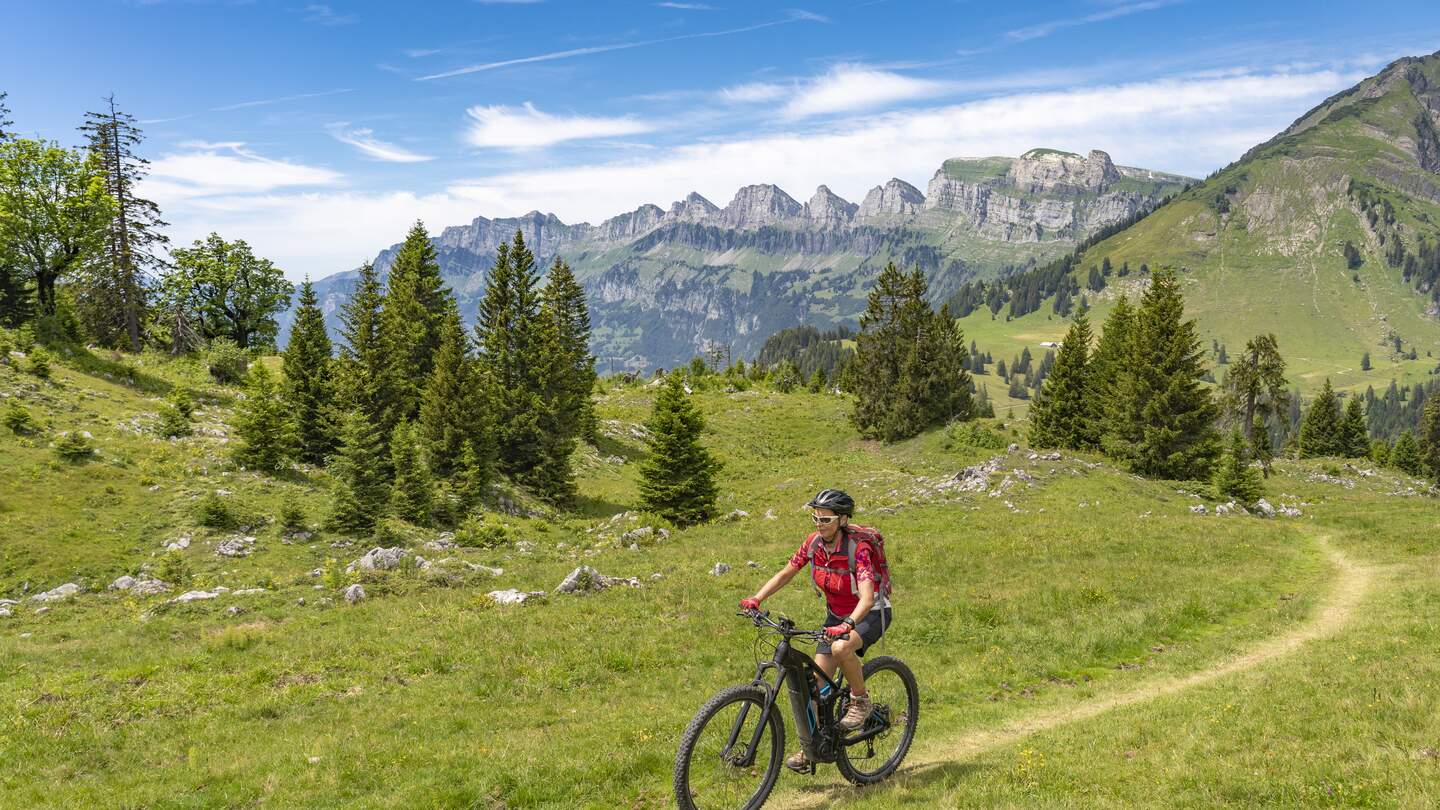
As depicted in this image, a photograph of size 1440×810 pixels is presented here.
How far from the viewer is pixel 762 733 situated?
8.80 m

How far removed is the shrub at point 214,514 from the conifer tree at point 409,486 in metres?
6.86

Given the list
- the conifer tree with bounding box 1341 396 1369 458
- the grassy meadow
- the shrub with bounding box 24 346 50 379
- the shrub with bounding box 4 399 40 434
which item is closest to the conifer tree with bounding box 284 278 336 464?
the grassy meadow

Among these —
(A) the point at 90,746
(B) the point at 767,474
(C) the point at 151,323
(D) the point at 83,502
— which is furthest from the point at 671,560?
(C) the point at 151,323

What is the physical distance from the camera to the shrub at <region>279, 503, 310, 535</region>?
94.7 feet

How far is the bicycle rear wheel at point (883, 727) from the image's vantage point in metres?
9.64

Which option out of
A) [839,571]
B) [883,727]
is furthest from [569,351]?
[839,571]

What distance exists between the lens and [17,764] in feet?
35.9

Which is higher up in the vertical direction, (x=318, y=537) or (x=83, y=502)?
(x=83, y=502)

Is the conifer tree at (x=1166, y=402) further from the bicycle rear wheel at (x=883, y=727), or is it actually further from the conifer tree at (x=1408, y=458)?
the conifer tree at (x=1408, y=458)

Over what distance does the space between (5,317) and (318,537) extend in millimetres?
34376

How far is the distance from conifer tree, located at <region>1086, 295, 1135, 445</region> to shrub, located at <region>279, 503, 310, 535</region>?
2001 inches

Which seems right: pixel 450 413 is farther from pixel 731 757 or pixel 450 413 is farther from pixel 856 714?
pixel 856 714

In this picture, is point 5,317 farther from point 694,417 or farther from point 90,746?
point 90,746

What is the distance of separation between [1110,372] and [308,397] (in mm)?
56747
